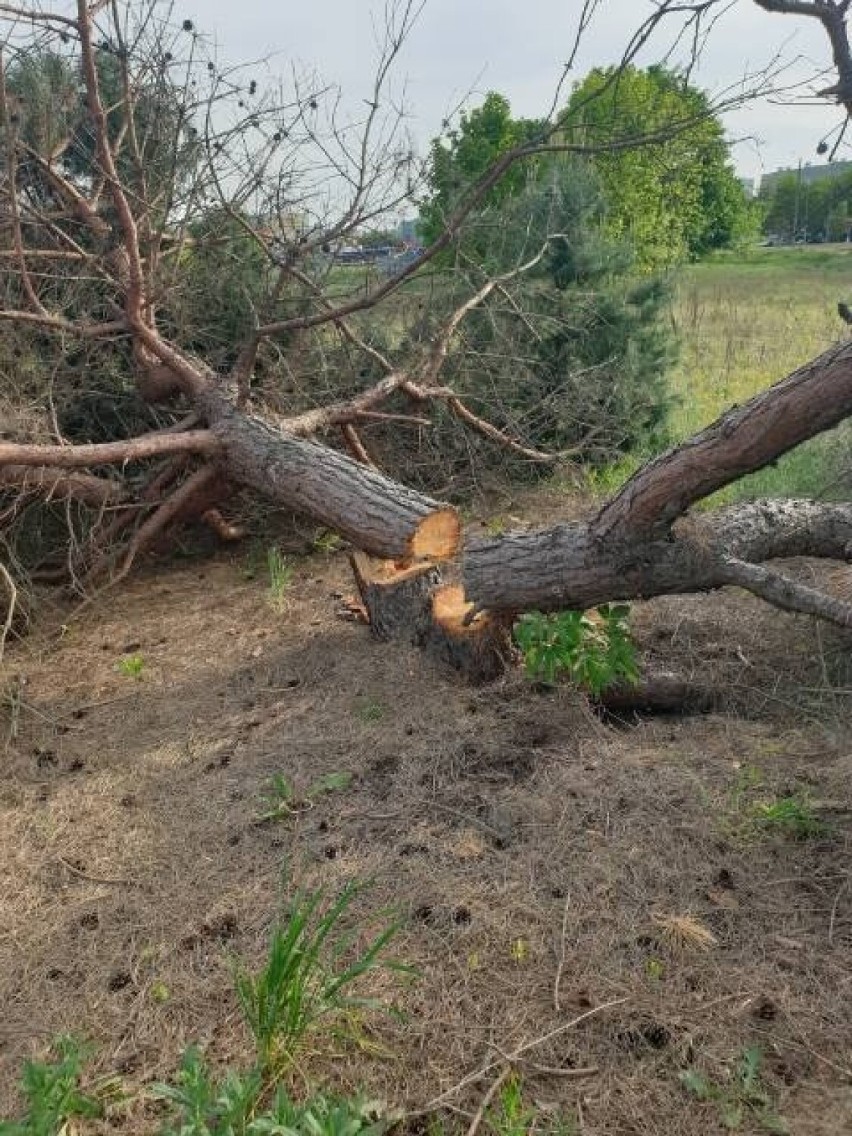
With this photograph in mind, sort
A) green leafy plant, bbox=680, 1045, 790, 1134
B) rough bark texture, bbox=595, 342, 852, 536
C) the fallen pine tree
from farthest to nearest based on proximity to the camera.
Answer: the fallen pine tree < rough bark texture, bbox=595, 342, 852, 536 < green leafy plant, bbox=680, 1045, 790, 1134

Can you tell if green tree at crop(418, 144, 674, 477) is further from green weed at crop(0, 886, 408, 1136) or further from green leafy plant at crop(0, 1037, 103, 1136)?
green leafy plant at crop(0, 1037, 103, 1136)

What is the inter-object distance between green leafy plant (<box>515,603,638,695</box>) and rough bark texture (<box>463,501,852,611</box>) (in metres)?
0.13

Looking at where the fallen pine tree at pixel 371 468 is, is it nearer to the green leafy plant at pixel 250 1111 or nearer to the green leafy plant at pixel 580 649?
the green leafy plant at pixel 580 649

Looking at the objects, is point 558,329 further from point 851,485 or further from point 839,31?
point 839,31

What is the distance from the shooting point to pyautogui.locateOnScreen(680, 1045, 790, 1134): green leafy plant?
1.80 metres

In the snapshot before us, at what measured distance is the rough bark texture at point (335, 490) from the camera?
13.4 ft

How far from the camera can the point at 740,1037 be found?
78.0 inches

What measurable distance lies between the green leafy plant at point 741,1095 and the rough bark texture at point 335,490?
2.46 metres

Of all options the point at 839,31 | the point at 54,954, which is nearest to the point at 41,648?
the point at 54,954

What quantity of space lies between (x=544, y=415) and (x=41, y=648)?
357 cm

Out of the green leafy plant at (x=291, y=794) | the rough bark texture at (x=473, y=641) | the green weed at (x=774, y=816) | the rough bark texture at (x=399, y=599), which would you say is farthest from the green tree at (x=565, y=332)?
the green weed at (x=774, y=816)

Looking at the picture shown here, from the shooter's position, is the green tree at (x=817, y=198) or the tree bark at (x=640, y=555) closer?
the green tree at (x=817, y=198)

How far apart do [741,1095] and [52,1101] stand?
1.31 meters

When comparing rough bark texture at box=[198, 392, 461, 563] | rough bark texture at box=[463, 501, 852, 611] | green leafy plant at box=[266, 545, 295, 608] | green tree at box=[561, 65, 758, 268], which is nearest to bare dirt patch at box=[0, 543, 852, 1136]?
rough bark texture at box=[463, 501, 852, 611]
